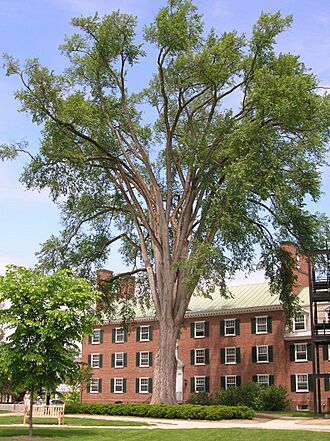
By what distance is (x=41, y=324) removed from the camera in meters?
18.1

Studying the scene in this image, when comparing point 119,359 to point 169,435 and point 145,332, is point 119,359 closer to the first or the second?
point 145,332

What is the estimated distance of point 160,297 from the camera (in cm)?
3008

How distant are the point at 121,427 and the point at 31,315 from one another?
584 cm

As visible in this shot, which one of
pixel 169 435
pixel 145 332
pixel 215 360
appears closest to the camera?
pixel 169 435

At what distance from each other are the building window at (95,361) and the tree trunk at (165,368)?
2385 cm

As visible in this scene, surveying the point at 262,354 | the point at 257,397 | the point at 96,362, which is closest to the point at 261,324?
the point at 262,354

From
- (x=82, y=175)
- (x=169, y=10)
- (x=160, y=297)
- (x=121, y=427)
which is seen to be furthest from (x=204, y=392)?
(x=169, y=10)

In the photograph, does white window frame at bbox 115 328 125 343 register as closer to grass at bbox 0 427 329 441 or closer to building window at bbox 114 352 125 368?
building window at bbox 114 352 125 368

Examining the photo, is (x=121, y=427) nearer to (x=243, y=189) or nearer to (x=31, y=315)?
(x=31, y=315)

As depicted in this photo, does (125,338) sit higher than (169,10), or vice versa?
(169,10)

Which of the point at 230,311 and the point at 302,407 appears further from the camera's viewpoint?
the point at 230,311

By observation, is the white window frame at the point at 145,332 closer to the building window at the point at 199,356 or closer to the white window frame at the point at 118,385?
the white window frame at the point at 118,385

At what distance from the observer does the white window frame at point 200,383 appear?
4549 cm

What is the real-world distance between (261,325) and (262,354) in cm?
196
